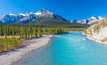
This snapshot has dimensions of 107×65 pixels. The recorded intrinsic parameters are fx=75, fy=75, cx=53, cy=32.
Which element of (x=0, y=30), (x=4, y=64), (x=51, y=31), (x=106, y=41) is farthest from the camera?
(x=51, y=31)

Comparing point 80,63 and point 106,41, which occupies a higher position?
point 106,41

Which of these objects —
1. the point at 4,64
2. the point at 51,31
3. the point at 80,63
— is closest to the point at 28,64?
the point at 4,64

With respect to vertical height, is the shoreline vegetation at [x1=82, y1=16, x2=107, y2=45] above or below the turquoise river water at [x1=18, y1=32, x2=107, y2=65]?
above

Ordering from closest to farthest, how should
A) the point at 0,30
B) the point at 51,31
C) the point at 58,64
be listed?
the point at 58,64
the point at 0,30
the point at 51,31

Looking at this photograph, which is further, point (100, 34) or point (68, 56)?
point (100, 34)

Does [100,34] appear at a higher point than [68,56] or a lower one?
higher

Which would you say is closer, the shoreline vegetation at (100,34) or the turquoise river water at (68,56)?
the turquoise river water at (68,56)

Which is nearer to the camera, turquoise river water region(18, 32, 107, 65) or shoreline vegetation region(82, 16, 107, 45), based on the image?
turquoise river water region(18, 32, 107, 65)

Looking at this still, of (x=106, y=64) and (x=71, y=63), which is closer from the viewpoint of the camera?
(x=106, y=64)

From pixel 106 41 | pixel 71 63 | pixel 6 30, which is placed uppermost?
pixel 6 30

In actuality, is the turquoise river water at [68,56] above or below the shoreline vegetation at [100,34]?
below

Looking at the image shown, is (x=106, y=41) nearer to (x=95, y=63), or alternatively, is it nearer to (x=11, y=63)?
(x=95, y=63)
